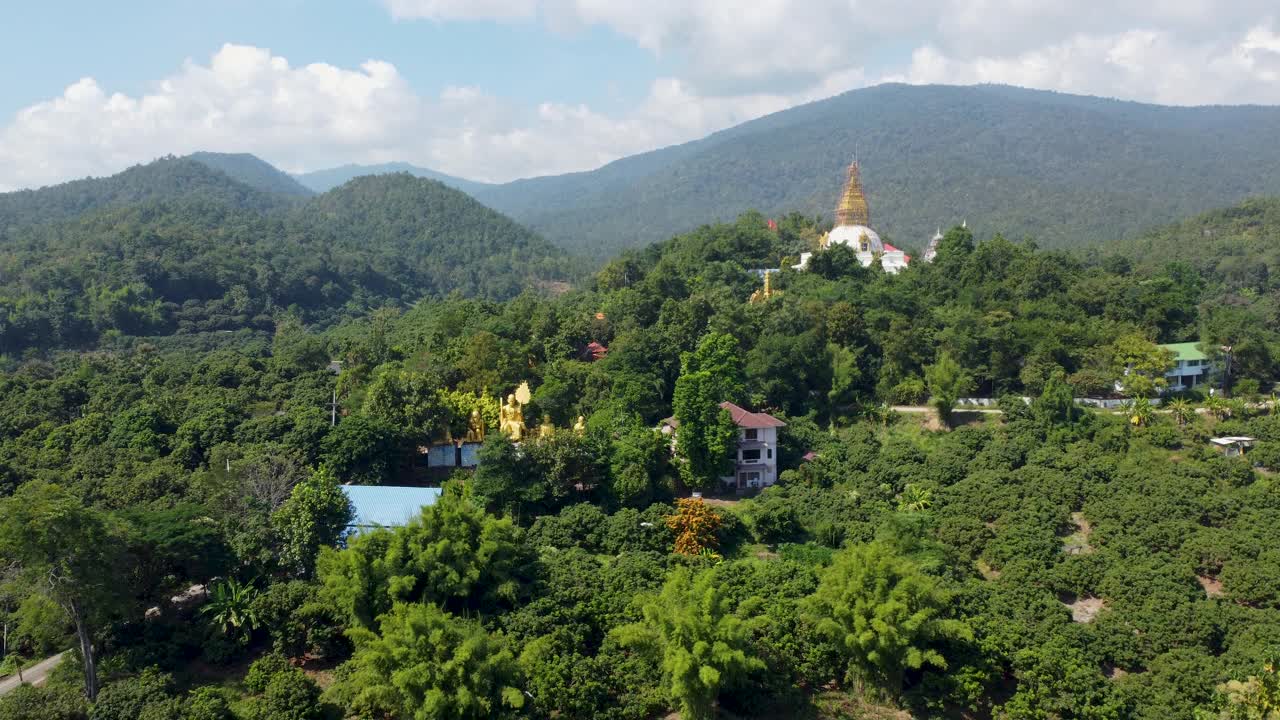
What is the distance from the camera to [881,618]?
17.1 meters

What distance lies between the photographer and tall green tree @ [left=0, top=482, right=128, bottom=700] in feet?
55.0

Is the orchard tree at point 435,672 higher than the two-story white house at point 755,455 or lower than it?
lower

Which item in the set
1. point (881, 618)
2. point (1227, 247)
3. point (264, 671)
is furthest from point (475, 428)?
point (1227, 247)

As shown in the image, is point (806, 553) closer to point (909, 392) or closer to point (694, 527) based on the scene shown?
point (694, 527)

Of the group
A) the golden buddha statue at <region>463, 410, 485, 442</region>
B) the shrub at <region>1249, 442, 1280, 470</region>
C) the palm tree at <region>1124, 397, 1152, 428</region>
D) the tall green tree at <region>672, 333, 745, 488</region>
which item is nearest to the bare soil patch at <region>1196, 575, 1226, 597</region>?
the shrub at <region>1249, 442, 1280, 470</region>

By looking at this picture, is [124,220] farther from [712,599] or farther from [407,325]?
[712,599]

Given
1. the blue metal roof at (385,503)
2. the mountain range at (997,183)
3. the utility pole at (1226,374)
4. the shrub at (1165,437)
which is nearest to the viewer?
the blue metal roof at (385,503)

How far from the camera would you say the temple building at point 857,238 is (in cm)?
4638

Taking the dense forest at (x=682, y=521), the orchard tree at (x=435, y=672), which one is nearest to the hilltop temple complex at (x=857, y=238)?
the dense forest at (x=682, y=521)

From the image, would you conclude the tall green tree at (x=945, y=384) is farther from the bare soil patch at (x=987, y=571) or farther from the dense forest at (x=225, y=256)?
the dense forest at (x=225, y=256)

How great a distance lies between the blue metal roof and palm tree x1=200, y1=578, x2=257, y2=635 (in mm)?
3056

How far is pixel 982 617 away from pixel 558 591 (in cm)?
845

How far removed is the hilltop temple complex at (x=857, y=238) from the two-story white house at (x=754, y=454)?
56.0ft

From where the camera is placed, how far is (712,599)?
55.1ft
